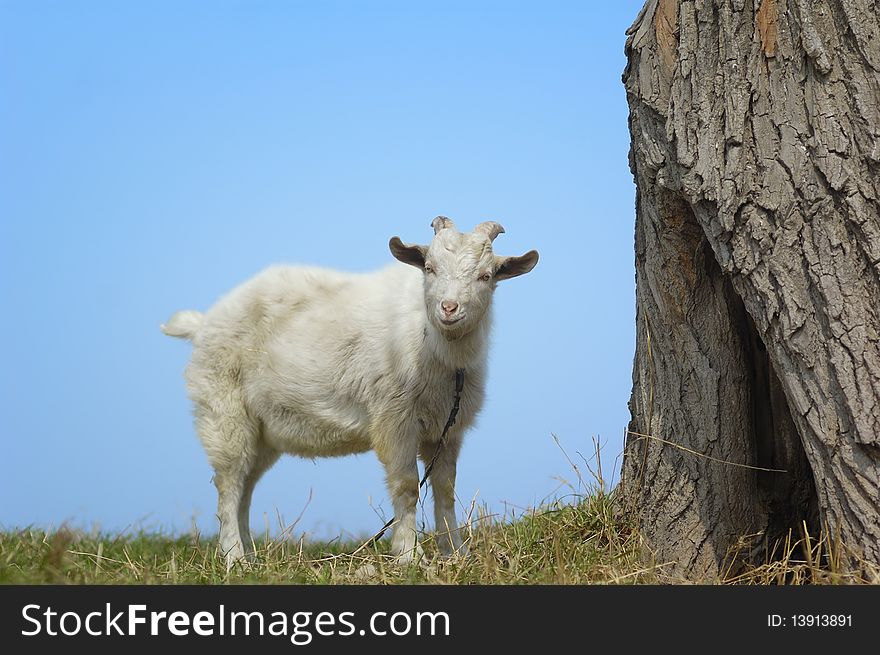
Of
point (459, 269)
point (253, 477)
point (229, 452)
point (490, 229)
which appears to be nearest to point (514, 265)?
point (490, 229)

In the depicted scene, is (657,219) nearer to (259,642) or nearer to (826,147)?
(826,147)

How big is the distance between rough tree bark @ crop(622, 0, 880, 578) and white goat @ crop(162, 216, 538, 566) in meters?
1.06

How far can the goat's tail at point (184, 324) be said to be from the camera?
7.85 m

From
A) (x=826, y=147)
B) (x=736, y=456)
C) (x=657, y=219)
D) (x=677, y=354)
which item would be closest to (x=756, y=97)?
(x=826, y=147)

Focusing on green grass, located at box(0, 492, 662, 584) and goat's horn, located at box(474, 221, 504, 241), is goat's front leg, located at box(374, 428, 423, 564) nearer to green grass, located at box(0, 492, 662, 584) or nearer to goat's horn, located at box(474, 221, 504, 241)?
green grass, located at box(0, 492, 662, 584)

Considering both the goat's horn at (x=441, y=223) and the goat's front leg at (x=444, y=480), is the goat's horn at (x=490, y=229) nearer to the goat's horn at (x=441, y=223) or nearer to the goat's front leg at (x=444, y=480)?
the goat's horn at (x=441, y=223)

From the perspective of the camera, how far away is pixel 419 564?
559 cm

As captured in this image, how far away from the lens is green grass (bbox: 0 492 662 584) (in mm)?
5191

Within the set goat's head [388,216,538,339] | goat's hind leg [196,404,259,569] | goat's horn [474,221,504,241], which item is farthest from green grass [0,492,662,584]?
goat's horn [474,221,504,241]

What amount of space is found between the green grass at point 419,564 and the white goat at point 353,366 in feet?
1.10

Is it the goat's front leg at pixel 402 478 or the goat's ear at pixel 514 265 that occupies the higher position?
the goat's ear at pixel 514 265

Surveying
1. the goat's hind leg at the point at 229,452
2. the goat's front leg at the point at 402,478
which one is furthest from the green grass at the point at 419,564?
the goat's hind leg at the point at 229,452

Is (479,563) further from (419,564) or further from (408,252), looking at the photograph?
(408,252)

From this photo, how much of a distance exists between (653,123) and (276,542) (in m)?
3.40
